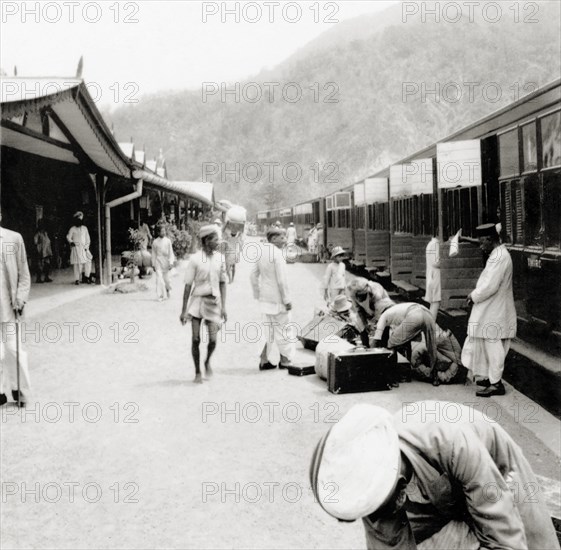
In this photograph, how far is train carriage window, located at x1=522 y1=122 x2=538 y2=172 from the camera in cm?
700

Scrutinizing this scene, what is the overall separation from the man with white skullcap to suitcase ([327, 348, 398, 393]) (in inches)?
186

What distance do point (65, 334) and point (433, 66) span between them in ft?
344

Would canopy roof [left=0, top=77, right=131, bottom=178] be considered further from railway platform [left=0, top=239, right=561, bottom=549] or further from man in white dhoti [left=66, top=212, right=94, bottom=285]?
railway platform [left=0, top=239, right=561, bottom=549]

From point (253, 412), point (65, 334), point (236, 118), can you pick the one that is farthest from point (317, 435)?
point (236, 118)

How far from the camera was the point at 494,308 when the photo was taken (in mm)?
7023

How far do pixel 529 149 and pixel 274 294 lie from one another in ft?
10.3

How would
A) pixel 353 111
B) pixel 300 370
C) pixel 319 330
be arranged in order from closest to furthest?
pixel 300 370 → pixel 319 330 → pixel 353 111

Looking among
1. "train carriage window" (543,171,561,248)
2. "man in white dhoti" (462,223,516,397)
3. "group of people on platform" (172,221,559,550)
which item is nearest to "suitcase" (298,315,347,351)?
"man in white dhoti" (462,223,516,397)

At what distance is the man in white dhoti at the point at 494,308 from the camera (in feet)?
22.8

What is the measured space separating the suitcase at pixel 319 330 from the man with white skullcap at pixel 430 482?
6533 mm

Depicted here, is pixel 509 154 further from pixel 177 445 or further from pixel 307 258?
pixel 307 258

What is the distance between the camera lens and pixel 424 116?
90.5 meters

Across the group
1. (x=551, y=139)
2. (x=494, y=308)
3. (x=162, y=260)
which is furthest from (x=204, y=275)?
(x=162, y=260)

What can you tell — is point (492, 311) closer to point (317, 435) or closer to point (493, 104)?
point (317, 435)
